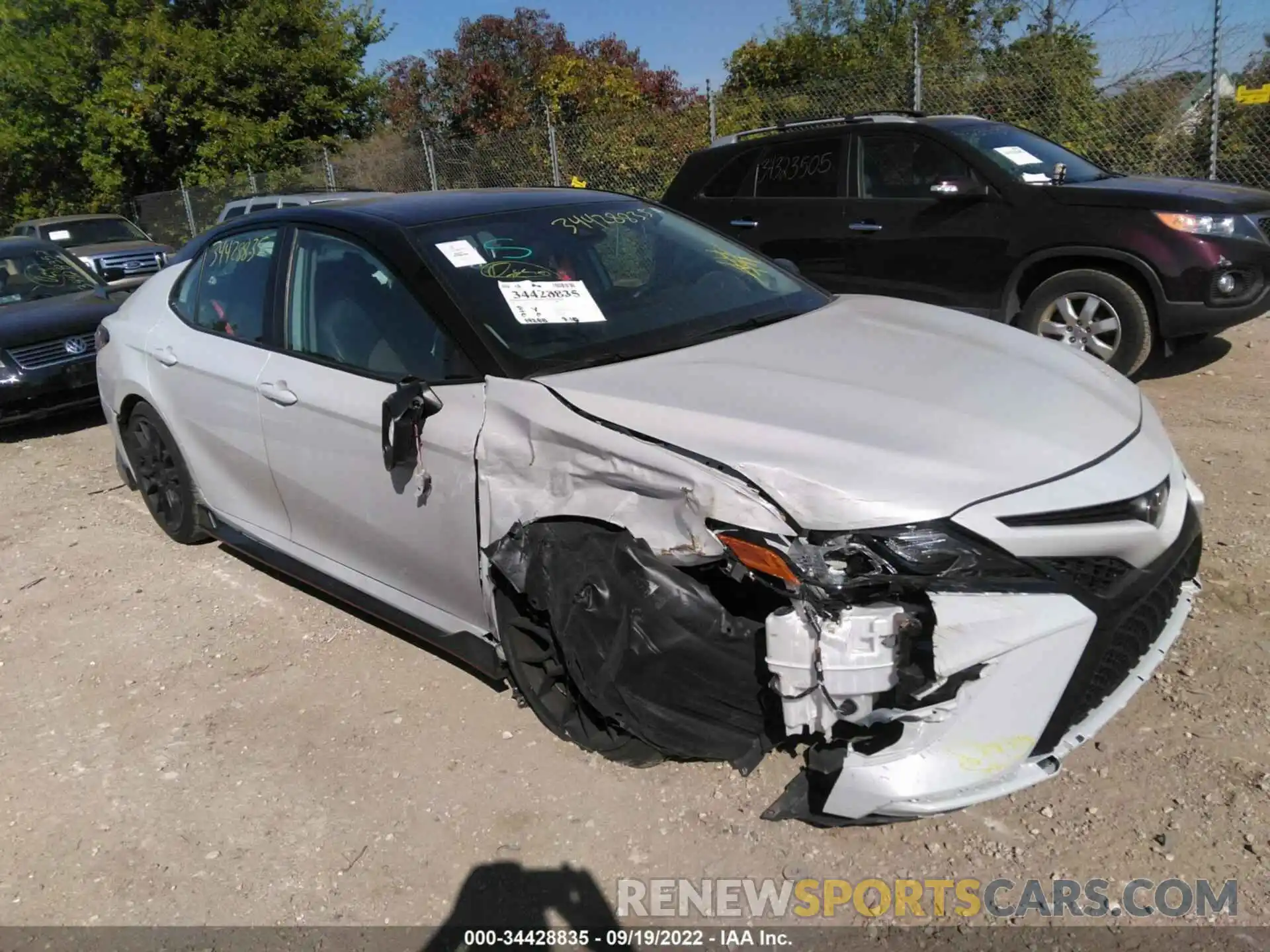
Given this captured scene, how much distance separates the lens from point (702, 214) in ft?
25.5

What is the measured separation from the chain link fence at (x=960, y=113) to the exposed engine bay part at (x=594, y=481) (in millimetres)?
5787

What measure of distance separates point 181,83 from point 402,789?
73.4ft

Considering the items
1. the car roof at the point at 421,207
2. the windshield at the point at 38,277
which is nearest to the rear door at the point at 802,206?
the car roof at the point at 421,207

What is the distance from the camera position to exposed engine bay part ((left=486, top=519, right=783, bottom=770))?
2326 millimetres

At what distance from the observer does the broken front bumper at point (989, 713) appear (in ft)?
6.93

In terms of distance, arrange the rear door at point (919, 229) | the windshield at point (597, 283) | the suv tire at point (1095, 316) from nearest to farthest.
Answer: the windshield at point (597, 283) → the suv tire at point (1095, 316) → the rear door at point (919, 229)

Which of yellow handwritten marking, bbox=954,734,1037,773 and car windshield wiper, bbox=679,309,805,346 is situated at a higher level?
car windshield wiper, bbox=679,309,805,346

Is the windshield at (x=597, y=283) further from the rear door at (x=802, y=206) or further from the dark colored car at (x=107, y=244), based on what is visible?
the dark colored car at (x=107, y=244)

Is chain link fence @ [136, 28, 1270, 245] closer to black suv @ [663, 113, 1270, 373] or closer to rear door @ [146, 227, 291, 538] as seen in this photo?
black suv @ [663, 113, 1270, 373]

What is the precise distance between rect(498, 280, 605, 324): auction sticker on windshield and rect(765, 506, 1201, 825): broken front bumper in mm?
1486

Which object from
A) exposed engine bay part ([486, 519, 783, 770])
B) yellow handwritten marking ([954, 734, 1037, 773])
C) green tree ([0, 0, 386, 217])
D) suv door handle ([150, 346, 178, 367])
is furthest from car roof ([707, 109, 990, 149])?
green tree ([0, 0, 386, 217])

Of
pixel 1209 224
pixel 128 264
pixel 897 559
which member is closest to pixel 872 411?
pixel 897 559

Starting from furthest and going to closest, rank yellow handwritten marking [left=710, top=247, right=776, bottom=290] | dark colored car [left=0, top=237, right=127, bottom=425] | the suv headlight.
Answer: dark colored car [left=0, top=237, right=127, bottom=425], the suv headlight, yellow handwritten marking [left=710, top=247, right=776, bottom=290]

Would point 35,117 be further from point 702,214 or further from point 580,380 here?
point 580,380
